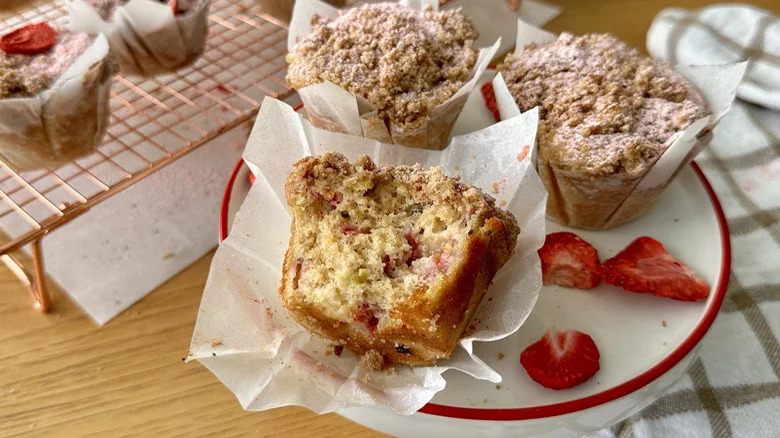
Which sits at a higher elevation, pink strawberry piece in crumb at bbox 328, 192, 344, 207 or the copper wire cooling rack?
pink strawberry piece in crumb at bbox 328, 192, 344, 207

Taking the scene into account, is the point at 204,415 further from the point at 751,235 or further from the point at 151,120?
the point at 751,235

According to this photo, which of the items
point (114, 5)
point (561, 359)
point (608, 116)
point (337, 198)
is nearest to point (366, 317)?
point (337, 198)

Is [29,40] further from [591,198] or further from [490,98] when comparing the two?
[591,198]

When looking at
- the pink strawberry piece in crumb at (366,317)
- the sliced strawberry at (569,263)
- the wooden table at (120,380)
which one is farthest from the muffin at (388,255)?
the wooden table at (120,380)

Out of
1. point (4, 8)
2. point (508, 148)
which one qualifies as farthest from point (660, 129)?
point (4, 8)

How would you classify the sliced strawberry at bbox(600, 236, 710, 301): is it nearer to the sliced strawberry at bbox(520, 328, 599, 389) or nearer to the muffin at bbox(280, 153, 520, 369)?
the sliced strawberry at bbox(520, 328, 599, 389)

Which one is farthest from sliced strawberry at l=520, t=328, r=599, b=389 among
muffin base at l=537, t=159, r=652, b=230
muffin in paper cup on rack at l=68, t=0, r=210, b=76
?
muffin in paper cup on rack at l=68, t=0, r=210, b=76

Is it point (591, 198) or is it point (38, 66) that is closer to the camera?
point (591, 198)
